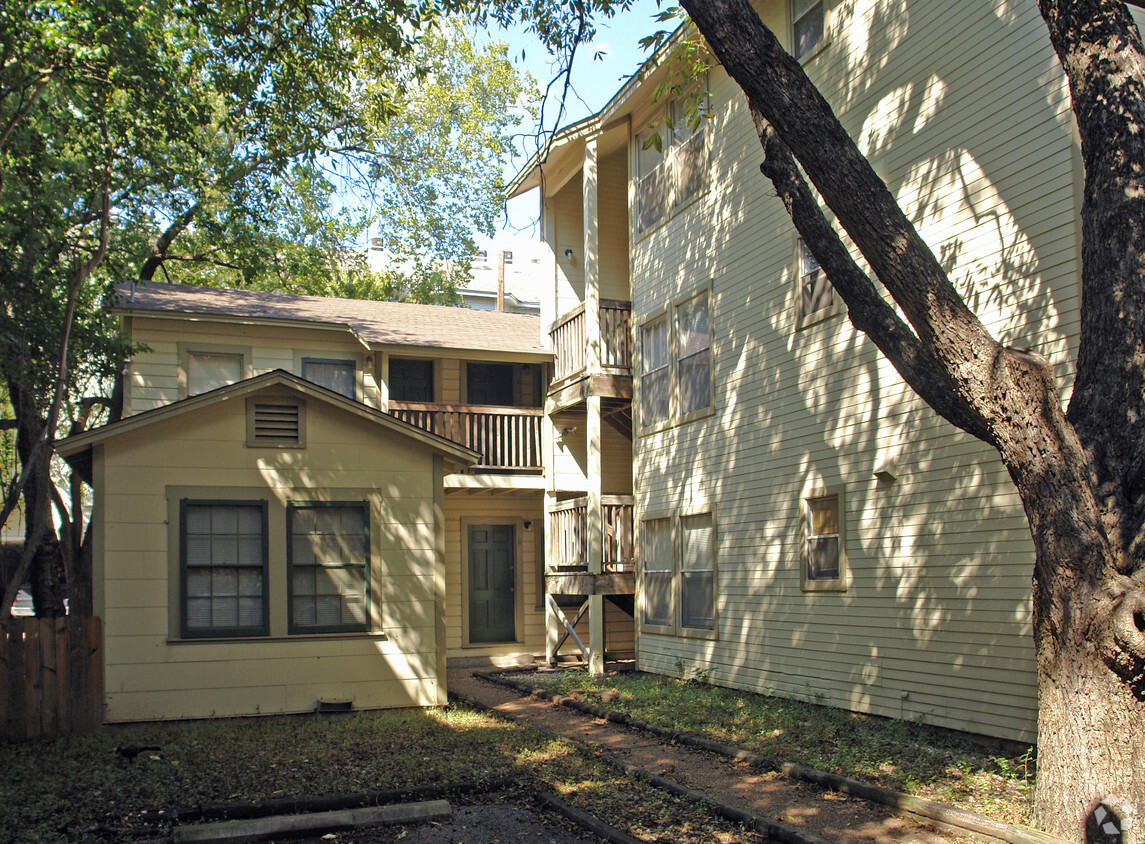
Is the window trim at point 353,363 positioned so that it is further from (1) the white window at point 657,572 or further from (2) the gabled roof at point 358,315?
(1) the white window at point 657,572

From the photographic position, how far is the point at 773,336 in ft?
40.6

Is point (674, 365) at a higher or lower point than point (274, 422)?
higher

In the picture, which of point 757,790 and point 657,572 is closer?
point 757,790

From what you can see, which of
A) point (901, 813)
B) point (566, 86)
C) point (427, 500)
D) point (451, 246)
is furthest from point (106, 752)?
point (451, 246)

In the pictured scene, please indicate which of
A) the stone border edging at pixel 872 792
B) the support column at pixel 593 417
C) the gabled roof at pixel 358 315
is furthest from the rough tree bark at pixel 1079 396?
the gabled roof at pixel 358 315

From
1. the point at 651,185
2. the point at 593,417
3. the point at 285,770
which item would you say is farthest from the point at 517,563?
the point at 285,770

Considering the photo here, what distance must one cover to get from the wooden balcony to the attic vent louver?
18.9ft

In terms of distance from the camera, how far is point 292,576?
11422mm

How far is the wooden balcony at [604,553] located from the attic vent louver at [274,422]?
5753 millimetres

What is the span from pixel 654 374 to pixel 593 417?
1.27m

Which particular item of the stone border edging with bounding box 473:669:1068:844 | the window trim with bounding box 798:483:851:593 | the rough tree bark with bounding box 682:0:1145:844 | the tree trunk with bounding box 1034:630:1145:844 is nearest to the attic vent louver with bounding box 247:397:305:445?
the stone border edging with bounding box 473:669:1068:844

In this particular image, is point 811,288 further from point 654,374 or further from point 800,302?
point 654,374

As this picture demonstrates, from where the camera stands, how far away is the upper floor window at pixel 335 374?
18.2 meters

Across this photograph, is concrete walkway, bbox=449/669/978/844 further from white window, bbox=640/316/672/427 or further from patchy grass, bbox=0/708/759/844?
white window, bbox=640/316/672/427
